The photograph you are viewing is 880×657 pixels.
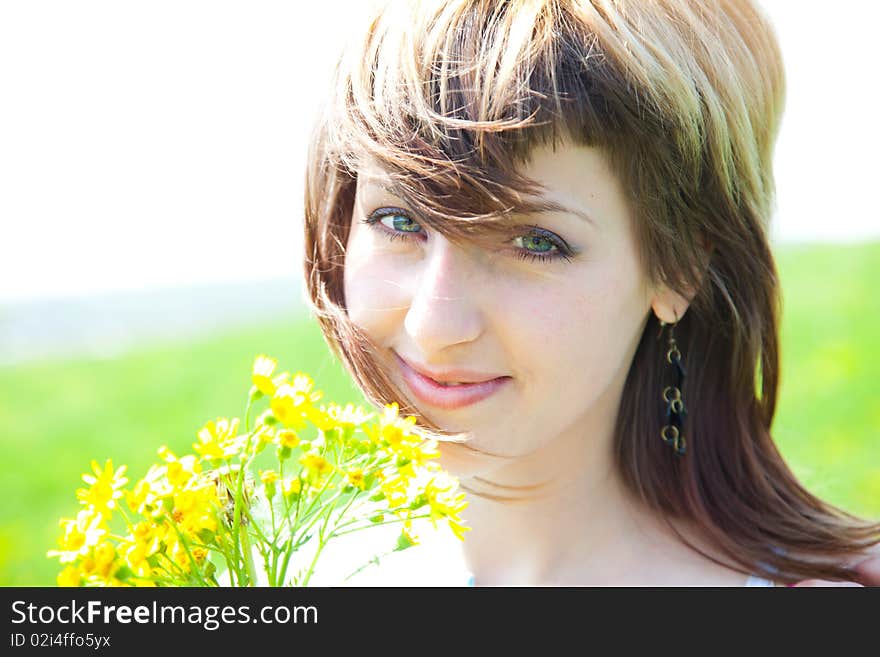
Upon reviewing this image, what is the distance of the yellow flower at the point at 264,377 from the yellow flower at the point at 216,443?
0.19 feet

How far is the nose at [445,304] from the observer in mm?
1638

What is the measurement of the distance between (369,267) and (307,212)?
12.4 inches

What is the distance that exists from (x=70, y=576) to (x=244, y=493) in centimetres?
21

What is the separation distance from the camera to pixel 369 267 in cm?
180

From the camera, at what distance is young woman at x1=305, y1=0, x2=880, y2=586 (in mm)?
1649

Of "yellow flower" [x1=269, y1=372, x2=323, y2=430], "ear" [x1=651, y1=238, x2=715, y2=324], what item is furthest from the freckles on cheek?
"yellow flower" [x1=269, y1=372, x2=323, y2=430]

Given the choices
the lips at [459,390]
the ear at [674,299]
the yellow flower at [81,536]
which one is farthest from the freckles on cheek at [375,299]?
the yellow flower at [81,536]

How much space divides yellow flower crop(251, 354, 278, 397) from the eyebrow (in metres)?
0.61

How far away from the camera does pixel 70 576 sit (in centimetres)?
109

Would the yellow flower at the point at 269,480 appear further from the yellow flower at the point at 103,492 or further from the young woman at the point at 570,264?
the young woman at the point at 570,264

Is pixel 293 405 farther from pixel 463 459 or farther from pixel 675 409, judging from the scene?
pixel 675 409

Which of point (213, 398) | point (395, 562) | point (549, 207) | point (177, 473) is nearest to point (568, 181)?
point (549, 207)

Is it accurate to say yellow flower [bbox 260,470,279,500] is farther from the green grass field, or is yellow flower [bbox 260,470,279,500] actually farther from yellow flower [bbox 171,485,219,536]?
the green grass field
